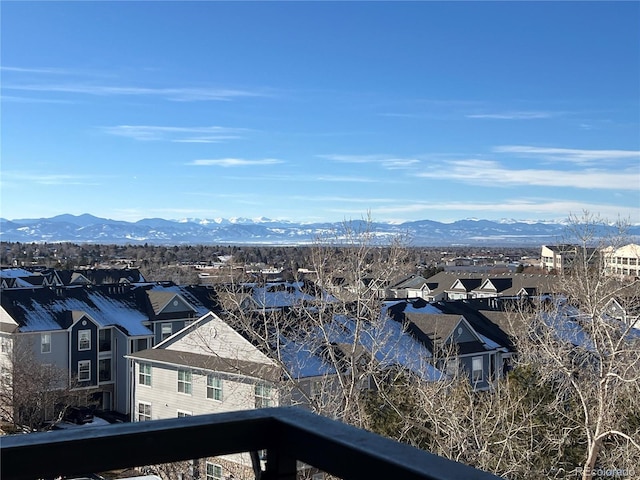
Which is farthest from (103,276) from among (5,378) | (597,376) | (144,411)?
(597,376)

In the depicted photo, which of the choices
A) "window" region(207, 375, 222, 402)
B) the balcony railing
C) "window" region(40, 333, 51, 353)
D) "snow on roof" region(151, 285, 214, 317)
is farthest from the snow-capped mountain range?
the balcony railing

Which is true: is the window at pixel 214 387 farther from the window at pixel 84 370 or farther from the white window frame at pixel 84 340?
the white window frame at pixel 84 340

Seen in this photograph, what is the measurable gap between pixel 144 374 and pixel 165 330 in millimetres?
8934

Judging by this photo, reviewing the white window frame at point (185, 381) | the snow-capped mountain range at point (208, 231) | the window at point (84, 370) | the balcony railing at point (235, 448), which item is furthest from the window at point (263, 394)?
the snow-capped mountain range at point (208, 231)

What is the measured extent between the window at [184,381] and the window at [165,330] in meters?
10.1

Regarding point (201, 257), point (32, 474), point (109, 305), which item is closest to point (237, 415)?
point (32, 474)

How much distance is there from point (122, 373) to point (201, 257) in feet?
308

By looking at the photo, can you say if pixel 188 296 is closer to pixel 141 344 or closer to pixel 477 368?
pixel 141 344

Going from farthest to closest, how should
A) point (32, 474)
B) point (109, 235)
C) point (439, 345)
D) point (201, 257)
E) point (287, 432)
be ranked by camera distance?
1. point (201, 257)
2. point (109, 235)
3. point (439, 345)
4. point (287, 432)
5. point (32, 474)

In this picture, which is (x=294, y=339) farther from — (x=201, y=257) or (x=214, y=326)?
(x=201, y=257)

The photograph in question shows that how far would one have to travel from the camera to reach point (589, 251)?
13242mm

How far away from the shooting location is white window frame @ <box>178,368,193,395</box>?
17.9 meters

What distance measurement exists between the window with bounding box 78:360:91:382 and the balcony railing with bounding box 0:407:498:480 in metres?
25.7

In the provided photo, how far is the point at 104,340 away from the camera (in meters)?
26.7
